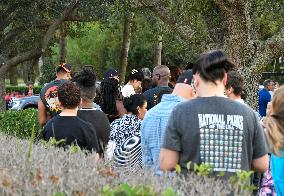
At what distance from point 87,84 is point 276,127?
296 cm

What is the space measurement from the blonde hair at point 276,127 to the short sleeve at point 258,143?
5.7 inches

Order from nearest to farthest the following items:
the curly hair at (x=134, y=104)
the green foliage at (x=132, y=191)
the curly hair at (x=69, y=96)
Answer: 1. the green foliage at (x=132, y=191)
2. the curly hair at (x=69, y=96)
3. the curly hair at (x=134, y=104)

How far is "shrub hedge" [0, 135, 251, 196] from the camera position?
3131mm

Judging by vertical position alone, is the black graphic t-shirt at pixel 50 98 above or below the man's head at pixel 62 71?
below

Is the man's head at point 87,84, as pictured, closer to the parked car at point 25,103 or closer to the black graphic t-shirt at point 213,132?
the black graphic t-shirt at point 213,132

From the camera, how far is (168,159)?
414 centimetres

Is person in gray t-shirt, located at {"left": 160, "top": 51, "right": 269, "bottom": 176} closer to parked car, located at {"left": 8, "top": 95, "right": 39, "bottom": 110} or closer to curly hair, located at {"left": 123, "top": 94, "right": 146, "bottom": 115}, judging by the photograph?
curly hair, located at {"left": 123, "top": 94, "right": 146, "bottom": 115}

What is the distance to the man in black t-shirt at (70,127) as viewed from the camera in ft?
18.6

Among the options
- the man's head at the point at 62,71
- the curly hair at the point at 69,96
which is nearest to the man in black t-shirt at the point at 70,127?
the curly hair at the point at 69,96

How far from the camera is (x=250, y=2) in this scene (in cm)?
1362

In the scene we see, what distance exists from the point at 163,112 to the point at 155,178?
165cm

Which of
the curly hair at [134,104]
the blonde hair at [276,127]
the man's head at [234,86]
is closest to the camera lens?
the blonde hair at [276,127]

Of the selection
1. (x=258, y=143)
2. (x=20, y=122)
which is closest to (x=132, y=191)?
(x=258, y=143)

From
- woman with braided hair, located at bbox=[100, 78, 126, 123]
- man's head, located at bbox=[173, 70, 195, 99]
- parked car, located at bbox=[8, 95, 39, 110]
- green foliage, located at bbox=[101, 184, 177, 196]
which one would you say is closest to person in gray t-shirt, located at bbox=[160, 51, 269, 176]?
man's head, located at bbox=[173, 70, 195, 99]
